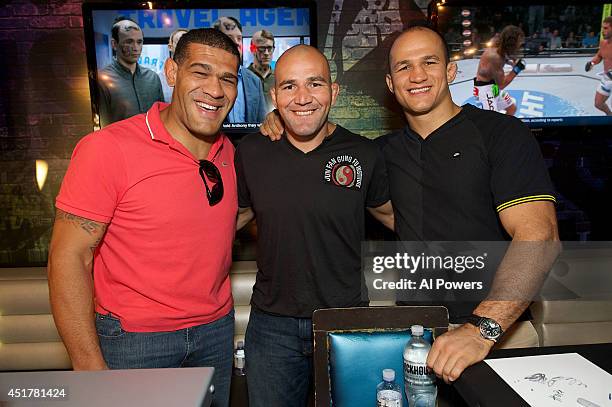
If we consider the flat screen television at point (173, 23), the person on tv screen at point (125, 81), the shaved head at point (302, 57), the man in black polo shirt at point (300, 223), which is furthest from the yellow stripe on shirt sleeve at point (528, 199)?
the person on tv screen at point (125, 81)

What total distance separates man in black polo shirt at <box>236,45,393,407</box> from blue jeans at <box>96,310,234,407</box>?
0.19 meters

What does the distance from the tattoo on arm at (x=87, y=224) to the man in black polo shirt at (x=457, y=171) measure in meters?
1.07

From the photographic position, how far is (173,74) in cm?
187

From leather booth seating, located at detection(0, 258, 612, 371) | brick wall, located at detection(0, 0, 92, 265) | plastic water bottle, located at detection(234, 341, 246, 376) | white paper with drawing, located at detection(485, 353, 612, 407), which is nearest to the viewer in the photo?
white paper with drawing, located at detection(485, 353, 612, 407)

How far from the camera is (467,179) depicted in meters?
1.70

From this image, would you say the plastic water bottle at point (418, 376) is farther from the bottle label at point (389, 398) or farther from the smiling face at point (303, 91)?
the smiling face at point (303, 91)

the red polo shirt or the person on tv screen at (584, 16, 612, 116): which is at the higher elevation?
the person on tv screen at (584, 16, 612, 116)

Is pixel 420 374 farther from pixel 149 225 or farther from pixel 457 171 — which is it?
pixel 149 225

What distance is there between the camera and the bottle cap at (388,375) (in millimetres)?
1155

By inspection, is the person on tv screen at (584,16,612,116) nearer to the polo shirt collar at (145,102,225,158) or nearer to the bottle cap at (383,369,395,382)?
the polo shirt collar at (145,102,225,158)

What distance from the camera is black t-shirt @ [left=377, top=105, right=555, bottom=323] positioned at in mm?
1600

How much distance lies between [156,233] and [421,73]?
3.62 feet

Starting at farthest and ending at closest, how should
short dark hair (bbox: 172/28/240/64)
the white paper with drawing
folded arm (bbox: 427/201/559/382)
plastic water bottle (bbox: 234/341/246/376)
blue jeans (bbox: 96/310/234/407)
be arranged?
plastic water bottle (bbox: 234/341/246/376), short dark hair (bbox: 172/28/240/64), blue jeans (bbox: 96/310/234/407), folded arm (bbox: 427/201/559/382), the white paper with drawing

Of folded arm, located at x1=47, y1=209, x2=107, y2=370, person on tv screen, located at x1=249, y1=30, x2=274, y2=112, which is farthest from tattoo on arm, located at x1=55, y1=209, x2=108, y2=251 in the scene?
person on tv screen, located at x1=249, y1=30, x2=274, y2=112
